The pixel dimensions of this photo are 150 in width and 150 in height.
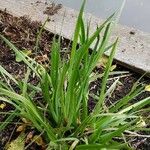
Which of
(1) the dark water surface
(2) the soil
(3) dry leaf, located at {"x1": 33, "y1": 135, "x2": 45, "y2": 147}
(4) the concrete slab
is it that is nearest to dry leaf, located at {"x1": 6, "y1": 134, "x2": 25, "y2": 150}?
(3) dry leaf, located at {"x1": 33, "y1": 135, "x2": 45, "y2": 147}

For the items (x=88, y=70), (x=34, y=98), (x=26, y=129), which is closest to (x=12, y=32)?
(x=34, y=98)

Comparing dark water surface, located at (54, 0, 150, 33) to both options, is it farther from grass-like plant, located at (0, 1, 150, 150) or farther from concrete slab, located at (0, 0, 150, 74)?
grass-like plant, located at (0, 1, 150, 150)

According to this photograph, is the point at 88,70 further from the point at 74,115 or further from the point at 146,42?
the point at 146,42

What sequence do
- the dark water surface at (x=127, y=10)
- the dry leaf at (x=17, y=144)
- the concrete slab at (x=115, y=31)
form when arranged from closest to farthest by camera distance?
1. the dry leaf at (x=17, y=144)
2. the concrete slab at (x=115, y=31)
3. the dark water surface at (x=127, y=10)

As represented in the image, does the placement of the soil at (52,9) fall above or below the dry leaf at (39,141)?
above

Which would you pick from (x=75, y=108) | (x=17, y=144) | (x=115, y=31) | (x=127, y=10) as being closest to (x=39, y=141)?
(x=17, y=144)

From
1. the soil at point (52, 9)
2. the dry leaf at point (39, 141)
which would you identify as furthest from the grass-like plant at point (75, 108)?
the soil at point (52, 9)

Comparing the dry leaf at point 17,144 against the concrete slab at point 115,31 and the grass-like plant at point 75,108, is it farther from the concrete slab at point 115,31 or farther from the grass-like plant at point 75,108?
the concrete slab at point 115,31
